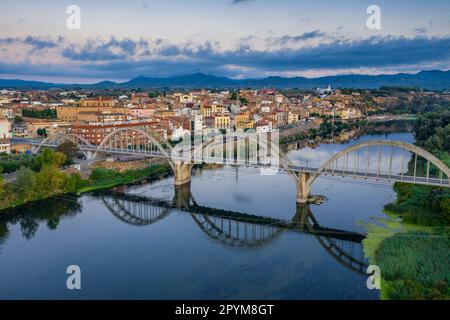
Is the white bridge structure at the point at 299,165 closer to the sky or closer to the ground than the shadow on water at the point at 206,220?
closer to the sky

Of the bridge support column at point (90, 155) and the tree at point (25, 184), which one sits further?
the bridge support column at point (90, 155)

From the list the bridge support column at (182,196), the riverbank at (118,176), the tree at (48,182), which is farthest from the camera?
the riverbank at (118,176)

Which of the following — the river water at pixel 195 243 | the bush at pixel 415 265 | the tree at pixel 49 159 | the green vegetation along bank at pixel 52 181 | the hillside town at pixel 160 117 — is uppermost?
the hillside town at pixel 160 117

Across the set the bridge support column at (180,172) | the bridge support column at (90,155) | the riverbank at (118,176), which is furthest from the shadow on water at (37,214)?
the bridge support column at (90,155)

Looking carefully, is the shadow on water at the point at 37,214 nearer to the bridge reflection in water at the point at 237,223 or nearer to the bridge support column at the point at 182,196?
the bridge reflection in water at the point at 237,223

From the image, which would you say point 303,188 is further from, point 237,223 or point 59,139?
point 59,139

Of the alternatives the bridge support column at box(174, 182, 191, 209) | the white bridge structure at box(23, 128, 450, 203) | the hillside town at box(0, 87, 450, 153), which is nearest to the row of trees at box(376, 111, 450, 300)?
the white bridge structure at box(23, 128, 450, 203)
